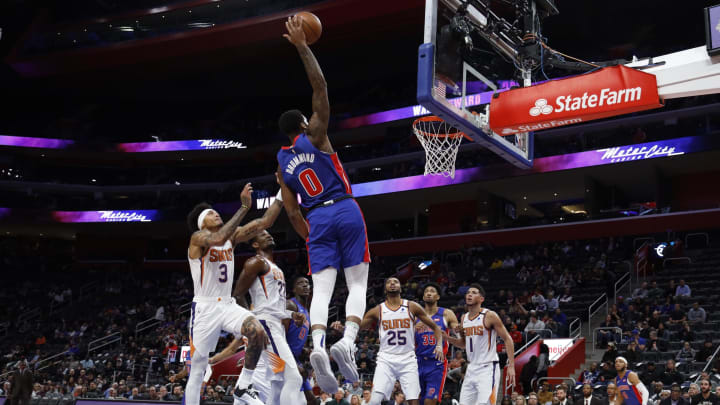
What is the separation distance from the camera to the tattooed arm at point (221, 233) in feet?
21.9

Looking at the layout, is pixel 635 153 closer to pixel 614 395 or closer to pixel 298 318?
pixel 614 395

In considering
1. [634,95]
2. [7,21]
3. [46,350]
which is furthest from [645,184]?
[7,21]

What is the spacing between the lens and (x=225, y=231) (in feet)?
22.5

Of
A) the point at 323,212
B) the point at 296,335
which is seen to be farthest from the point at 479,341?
the point at 323,212

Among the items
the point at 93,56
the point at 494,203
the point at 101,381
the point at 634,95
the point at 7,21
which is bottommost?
the point at 101,381

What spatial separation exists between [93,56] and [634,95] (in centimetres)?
3150

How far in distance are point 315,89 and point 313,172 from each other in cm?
66

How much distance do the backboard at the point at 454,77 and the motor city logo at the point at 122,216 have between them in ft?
103

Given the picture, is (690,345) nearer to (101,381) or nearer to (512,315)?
(512,315)

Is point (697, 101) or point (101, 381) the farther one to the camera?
point (697, 101)

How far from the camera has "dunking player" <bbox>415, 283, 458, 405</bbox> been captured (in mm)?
9461

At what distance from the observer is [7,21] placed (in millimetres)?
37031

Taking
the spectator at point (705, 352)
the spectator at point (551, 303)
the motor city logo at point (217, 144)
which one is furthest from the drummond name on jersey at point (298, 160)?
the motor city logo at point (217, 144)

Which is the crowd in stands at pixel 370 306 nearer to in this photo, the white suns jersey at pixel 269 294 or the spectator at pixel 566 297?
the spectator at pixel 566 297
